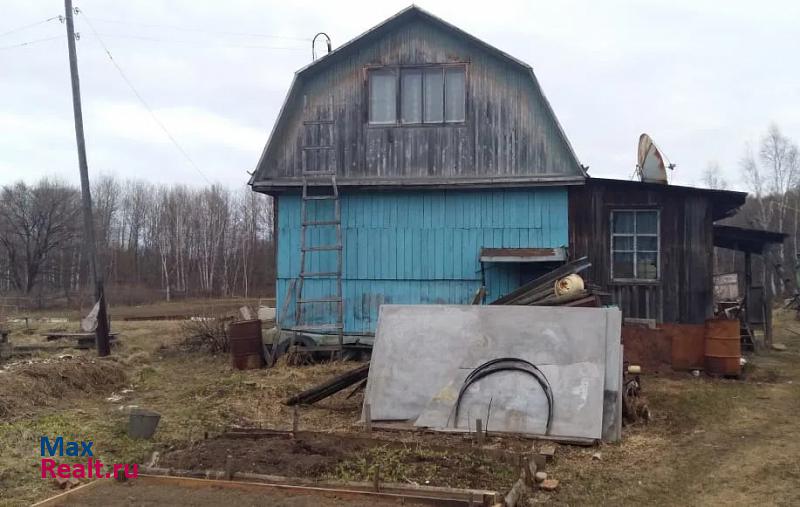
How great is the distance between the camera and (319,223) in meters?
12.8

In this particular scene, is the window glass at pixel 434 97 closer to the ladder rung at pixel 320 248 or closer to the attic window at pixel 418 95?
the attic window at pixel 418 95

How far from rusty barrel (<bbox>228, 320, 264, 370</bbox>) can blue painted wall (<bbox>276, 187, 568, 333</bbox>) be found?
907 mm

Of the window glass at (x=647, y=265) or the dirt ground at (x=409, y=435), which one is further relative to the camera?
the window glass at (x=647, y=265)

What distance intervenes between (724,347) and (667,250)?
7.06ft

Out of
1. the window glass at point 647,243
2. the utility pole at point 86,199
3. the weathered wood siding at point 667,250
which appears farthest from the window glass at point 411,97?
the utility pole at point 86,199

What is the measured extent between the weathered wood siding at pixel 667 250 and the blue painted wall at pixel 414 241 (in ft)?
2.00

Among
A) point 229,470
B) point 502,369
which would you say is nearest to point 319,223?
point 502,369

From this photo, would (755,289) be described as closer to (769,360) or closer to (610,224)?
(769,360)

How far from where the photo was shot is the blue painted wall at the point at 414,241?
41.5 ft

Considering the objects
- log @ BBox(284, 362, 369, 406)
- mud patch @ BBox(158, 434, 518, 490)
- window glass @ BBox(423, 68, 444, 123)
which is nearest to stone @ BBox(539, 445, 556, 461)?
mud patch @ BBox(158, 434, 518, 490)

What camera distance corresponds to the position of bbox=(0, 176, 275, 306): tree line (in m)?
42.2

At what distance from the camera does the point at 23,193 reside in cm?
4316

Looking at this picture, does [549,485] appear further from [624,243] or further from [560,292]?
[624,243]

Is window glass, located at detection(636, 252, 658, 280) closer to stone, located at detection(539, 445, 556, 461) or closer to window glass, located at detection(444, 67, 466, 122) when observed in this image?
window glass, located at detection(444, 67, 466, 122)
